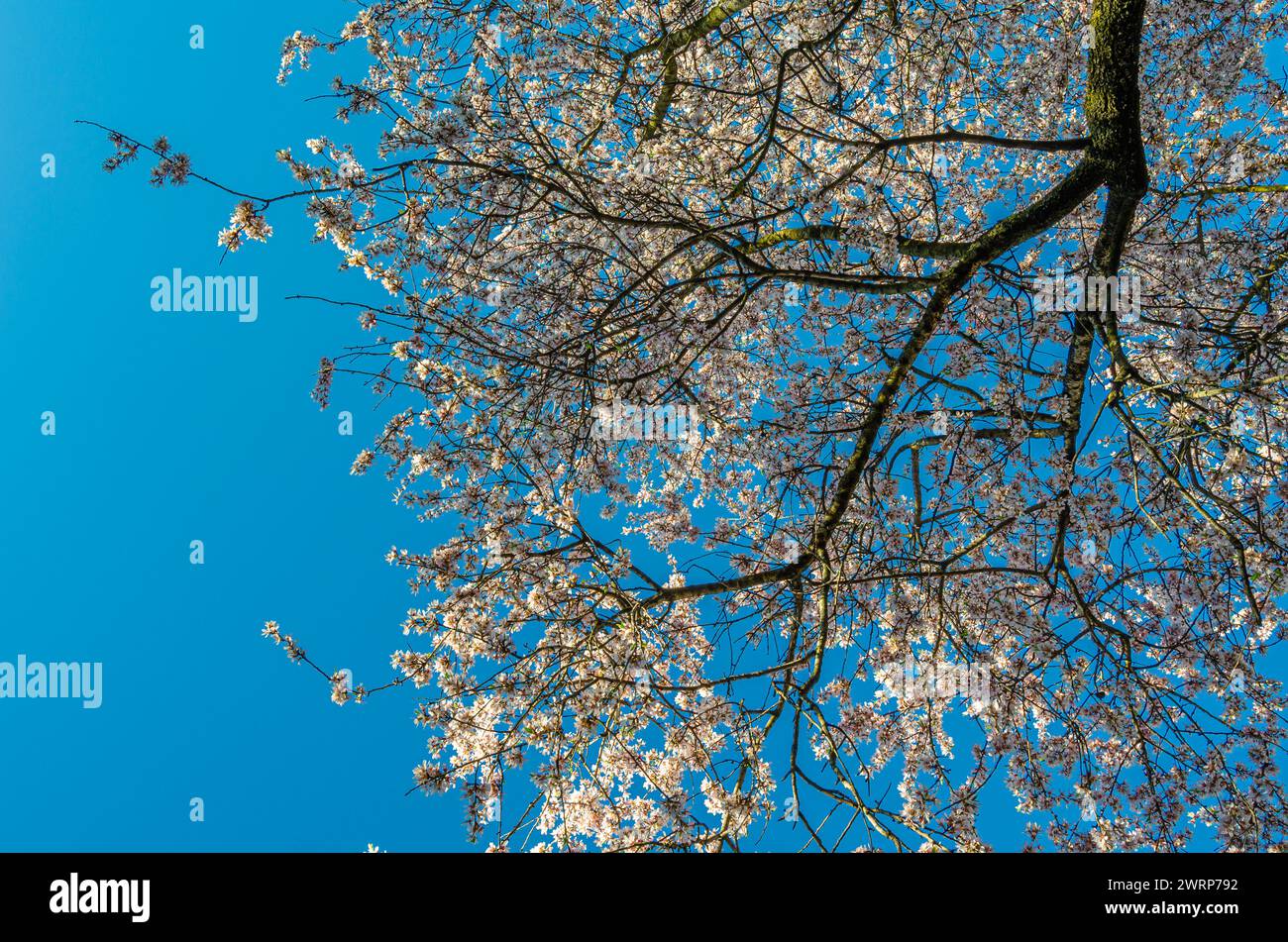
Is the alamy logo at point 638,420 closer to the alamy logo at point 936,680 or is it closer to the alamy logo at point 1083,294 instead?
the alamy logo at point 936,680

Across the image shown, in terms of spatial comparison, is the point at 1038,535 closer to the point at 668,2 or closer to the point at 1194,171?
the point at 1194,171

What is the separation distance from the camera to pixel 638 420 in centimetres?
580
